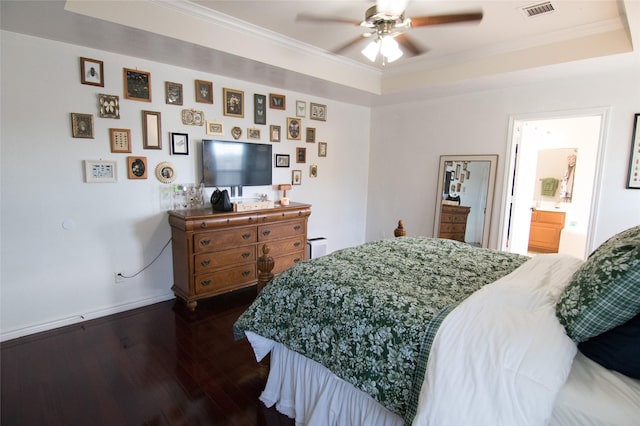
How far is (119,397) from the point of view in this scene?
79.4 inches

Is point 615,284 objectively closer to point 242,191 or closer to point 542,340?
point 542,340

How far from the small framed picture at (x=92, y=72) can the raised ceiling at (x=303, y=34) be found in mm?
133

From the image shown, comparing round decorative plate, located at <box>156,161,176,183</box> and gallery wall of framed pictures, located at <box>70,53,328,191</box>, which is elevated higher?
gallery wall of framed pictures, located at <box>70,53,328,191</box>

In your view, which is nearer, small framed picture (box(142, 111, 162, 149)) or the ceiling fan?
the ceiling fan

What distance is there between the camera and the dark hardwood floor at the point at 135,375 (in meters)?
1.88

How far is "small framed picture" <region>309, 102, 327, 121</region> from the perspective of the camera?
4527 millimetres

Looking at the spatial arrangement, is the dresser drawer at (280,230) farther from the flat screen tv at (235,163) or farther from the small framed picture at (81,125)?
the small framed picture at (81,125)

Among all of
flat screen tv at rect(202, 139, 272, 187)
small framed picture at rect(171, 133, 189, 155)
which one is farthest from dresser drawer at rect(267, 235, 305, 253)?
small framed picture at rect(171, 133, 189, 155)

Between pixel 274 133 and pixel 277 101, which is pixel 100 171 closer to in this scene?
pixel 274 133

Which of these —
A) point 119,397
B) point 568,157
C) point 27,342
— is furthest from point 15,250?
point 568,157

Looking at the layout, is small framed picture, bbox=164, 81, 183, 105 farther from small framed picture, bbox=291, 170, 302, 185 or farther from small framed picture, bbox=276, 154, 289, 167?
small framed picture, bbox=291, 170, 302, 185

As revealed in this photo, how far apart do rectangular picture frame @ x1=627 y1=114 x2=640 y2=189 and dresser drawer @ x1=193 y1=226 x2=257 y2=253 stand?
3678 mm

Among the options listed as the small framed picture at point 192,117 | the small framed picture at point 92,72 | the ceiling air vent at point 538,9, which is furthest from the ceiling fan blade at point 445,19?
the small framed picture at point 92,72

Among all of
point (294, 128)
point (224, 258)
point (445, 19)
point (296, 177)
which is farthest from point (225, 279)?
point (445, 19)
